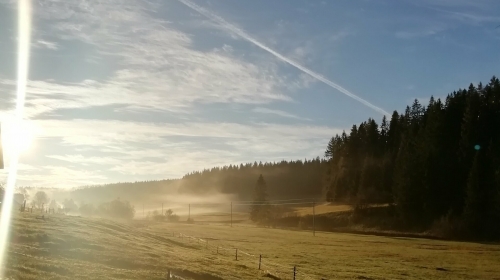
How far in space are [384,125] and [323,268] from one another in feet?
458

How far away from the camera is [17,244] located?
138 ft

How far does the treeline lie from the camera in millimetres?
111562

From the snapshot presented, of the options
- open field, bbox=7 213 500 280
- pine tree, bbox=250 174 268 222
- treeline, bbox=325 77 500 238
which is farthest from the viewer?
pine tree, bbox=250 174 268 222

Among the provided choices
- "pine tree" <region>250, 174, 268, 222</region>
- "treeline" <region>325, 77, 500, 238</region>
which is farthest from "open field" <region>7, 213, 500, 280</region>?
"pine tree" <region>250, 174, 268, 222</region>

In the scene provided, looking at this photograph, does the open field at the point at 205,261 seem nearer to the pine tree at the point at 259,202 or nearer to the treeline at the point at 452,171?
the treeline at the point at 452,171

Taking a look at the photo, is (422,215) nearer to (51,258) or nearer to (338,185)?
(338,185)

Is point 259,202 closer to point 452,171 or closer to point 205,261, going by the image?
point 452,171

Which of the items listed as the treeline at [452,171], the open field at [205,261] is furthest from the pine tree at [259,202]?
the open field at [205,261]

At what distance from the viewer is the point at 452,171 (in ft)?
417

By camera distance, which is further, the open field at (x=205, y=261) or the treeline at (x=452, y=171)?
the treeline at (x=452, y=171)

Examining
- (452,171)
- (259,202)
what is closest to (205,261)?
(452,171)

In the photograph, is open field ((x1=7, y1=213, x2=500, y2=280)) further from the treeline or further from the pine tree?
the pine tree

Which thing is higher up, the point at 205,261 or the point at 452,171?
the point at 452,171

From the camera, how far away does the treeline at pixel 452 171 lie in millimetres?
111562
